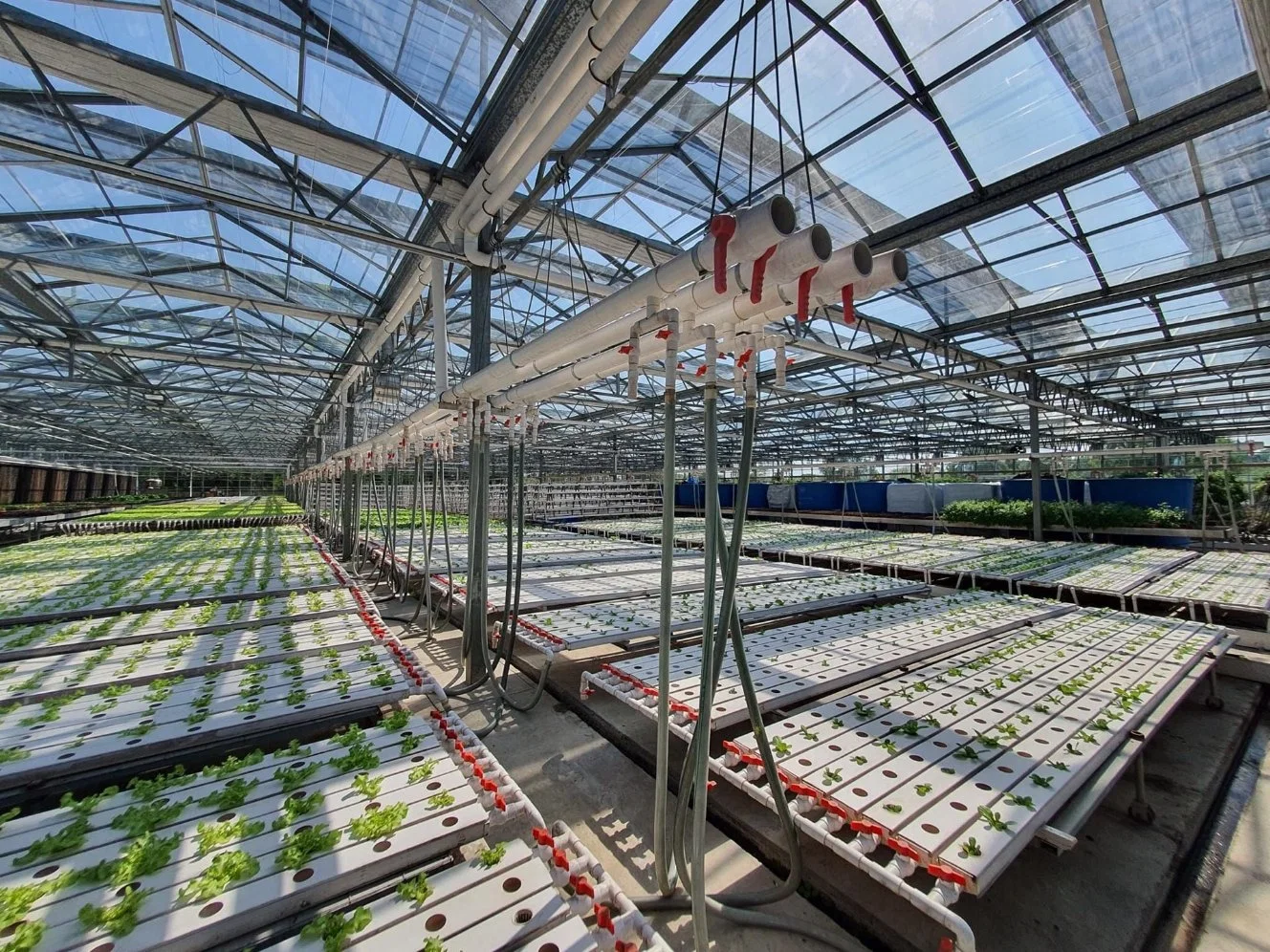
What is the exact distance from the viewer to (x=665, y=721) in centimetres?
187

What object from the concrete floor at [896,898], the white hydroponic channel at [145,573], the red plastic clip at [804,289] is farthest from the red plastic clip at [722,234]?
the white hydroponic channel at [145,573]

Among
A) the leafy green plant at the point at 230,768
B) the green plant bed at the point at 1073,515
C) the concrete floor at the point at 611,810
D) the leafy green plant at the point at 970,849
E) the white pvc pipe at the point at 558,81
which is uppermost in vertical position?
the white pvc pipe at the point at 558,81

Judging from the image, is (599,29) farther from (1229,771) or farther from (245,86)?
(1229,771)

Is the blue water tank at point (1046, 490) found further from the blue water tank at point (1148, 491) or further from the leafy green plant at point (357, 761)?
the leafy green plant at point (357, 761)

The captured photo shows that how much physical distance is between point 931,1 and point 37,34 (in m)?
5.74

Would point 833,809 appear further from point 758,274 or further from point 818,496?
point 818,496

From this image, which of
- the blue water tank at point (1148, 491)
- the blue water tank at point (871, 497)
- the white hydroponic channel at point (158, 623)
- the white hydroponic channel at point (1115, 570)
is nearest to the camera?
the white hydroponic channel at point (158, 623)

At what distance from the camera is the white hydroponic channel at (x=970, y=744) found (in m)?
1.95

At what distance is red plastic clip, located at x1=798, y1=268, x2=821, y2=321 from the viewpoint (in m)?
1.54

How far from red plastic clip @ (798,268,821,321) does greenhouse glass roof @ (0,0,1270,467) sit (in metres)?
0.39

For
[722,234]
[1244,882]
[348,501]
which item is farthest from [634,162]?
[348,501]

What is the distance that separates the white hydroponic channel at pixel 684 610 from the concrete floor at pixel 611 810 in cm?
53

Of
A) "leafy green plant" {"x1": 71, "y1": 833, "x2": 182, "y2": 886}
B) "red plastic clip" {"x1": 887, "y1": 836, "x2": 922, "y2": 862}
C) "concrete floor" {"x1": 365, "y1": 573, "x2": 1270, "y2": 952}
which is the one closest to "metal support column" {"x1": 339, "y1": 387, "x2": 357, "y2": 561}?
"concrete floor" {"x1": 365, "y1": 573, "x2": 1270, "y2": 952}

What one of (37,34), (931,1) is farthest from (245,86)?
(931,1)
